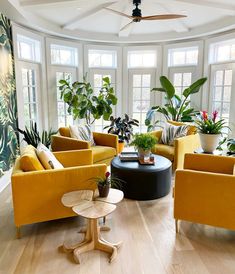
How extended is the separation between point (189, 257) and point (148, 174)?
1221 mm

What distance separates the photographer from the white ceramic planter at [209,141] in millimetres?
3371

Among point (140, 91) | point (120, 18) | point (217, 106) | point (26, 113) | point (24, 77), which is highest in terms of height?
point (120, 18)

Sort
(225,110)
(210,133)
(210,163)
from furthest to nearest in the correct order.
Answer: (225,110) < (210,133) < (210,163)

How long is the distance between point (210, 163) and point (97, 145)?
2.32 m

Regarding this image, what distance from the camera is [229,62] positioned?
Result: 201 inches

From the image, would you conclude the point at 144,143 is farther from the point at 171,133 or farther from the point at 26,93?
the point at 26,93

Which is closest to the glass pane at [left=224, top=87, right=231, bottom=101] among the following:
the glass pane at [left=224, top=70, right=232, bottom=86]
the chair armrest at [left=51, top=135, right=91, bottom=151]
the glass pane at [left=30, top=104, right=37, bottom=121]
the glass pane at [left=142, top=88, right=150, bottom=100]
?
the glass pane at [left=224, top=70, right=232, bottom=86]

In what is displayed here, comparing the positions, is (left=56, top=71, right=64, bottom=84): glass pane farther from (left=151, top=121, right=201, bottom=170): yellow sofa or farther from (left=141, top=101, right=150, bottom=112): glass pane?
(left=151, top=121, right=201, bottom=170): yellow sofa


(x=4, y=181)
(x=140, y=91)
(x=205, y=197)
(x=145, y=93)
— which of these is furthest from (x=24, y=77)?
(x=205, y=197)

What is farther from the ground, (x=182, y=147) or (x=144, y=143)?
(x=144, y=143)

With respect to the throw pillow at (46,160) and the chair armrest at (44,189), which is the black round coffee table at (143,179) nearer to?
the chair armrest at (44,189)

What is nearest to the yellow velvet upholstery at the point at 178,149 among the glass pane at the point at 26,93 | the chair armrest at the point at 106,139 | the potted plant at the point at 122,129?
the chair armrest at the point at 106,139

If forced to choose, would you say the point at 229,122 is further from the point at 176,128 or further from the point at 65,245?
the point at 65,245

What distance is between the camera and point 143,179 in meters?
3.27
